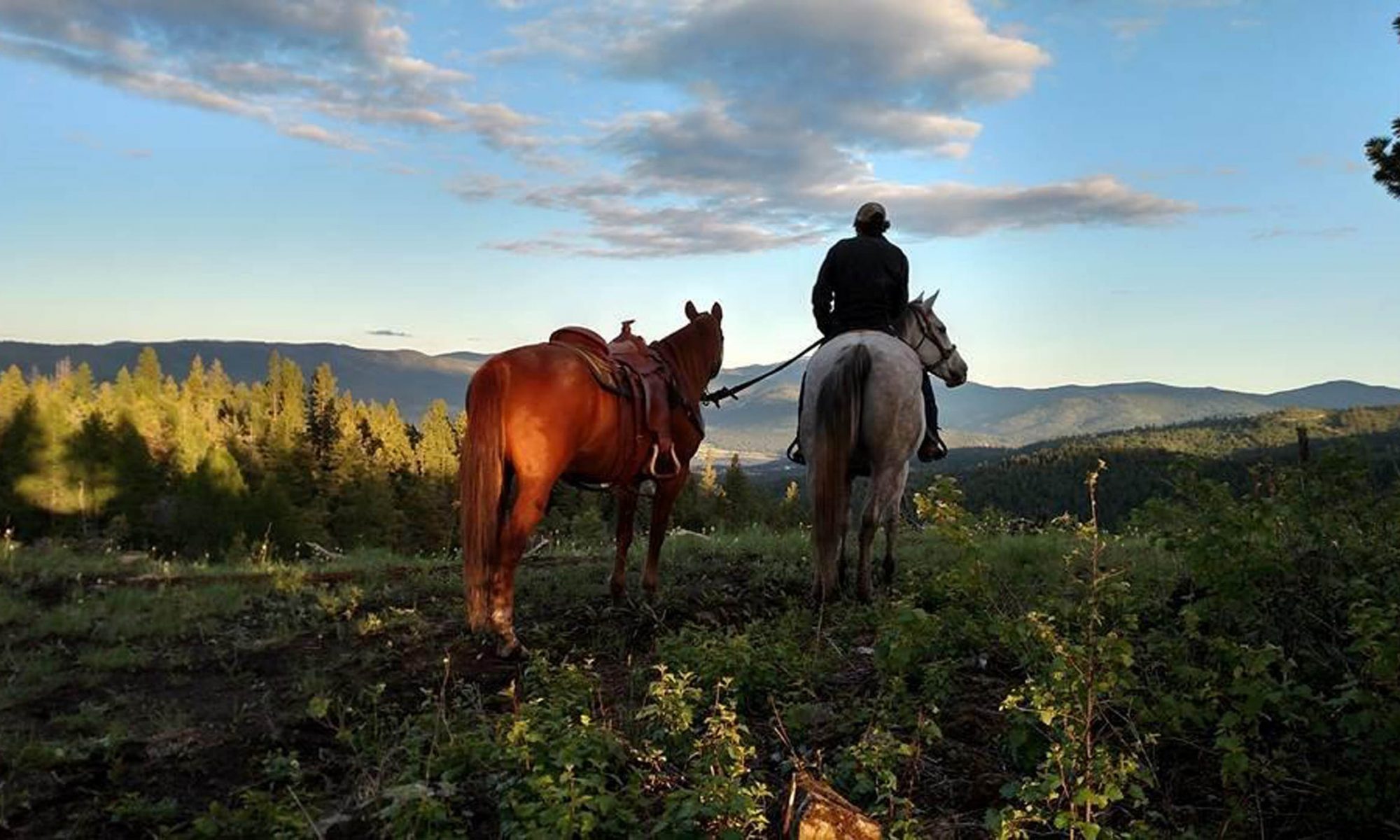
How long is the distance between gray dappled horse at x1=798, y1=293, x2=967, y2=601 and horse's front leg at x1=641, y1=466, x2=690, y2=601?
1406 millimetres

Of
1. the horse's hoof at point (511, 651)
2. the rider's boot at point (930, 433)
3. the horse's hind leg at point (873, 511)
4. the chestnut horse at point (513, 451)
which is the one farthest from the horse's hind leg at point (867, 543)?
the horse's hoof at point (511, 651)

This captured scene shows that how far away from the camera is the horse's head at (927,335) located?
34.3 feet

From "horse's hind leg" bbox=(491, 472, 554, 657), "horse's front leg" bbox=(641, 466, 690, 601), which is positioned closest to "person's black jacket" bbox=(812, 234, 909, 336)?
"horse's front leg" bbox=(641, 466, 690, 601)

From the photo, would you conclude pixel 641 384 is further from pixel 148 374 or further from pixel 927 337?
pixel 148 374

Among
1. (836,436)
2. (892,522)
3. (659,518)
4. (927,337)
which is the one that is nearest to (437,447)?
(927,337)

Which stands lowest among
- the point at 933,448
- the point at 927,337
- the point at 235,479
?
the point at 235,479

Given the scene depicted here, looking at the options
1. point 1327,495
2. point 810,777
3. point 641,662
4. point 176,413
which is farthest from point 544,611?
point 176,413

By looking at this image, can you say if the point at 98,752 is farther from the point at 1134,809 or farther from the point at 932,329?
the point at 932,329

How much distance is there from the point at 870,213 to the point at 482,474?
231 inches

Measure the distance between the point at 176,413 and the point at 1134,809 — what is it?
103m

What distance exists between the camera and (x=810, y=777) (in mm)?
3619

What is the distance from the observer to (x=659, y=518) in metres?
8.76

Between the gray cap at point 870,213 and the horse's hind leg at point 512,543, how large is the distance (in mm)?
5369

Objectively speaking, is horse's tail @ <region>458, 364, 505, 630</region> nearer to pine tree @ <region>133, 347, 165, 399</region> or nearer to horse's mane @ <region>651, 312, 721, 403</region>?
horse's mane @ <region>651, 312, 721, 403</region>
